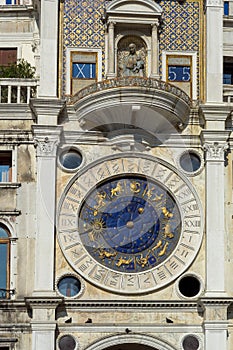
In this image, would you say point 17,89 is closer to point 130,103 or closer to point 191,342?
point 130,103

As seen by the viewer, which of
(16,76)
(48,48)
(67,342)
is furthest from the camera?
(16,76)

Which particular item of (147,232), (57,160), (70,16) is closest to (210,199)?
(147,232)

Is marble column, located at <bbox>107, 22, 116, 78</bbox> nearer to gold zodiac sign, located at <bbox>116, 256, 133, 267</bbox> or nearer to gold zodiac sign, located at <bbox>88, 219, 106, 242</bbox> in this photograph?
gold zodiac sign, located at <bbox>88, 219, 106, 242</bbox>

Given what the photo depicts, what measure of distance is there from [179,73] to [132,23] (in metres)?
1.79

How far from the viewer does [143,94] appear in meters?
30.8

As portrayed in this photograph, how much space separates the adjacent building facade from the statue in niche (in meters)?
0.03

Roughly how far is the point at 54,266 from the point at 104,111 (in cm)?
408

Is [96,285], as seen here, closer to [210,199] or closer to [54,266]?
[54,266]

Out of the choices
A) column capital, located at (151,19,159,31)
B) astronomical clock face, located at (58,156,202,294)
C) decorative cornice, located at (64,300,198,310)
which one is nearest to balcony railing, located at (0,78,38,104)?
astronomical clock face, located at (58,156,202,294)

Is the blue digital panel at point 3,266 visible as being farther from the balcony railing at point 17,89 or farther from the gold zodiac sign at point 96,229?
the balcony railing at point 17,89

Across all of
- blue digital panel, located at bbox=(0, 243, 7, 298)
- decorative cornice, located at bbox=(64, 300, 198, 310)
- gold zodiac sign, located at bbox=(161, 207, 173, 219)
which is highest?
gold zodiac sign, located at bbox=(161, 207, 173, 219)

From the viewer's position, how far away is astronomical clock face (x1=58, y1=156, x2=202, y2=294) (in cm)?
3052

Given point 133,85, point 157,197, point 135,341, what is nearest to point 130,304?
point 135,341

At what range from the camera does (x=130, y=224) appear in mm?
30953
